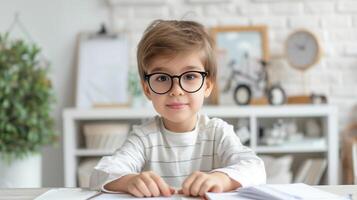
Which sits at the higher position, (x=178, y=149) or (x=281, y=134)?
(x=178, y=149)

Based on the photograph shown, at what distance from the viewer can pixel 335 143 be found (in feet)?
10.6

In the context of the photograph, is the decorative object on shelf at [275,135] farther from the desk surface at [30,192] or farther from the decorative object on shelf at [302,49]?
the desk surface at [30,192]

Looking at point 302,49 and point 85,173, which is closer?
point 85,173

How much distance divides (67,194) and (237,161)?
1.29ft

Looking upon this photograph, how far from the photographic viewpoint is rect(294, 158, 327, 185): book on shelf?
3.28 metres

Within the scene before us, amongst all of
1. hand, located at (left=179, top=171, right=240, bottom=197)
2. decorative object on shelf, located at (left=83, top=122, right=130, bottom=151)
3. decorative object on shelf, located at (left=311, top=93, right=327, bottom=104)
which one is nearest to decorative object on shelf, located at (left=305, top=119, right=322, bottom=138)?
decorative object on shelf, located at (left=311, top=93, right=327, bottom=104)

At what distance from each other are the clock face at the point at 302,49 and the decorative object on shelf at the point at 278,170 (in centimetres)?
58

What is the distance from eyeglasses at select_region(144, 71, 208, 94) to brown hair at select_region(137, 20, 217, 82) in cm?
5

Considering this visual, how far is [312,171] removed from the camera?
330 cm

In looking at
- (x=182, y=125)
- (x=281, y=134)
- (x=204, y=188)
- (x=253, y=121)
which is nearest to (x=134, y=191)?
(x=204, y=188)

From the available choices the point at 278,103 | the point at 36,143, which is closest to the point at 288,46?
the point at 278,103

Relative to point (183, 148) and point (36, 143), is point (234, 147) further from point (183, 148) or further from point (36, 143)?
point (36, 143)

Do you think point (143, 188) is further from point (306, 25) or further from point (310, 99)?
point (306, 25)

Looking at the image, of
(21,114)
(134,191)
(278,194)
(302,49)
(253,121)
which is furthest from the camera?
(302,49)
